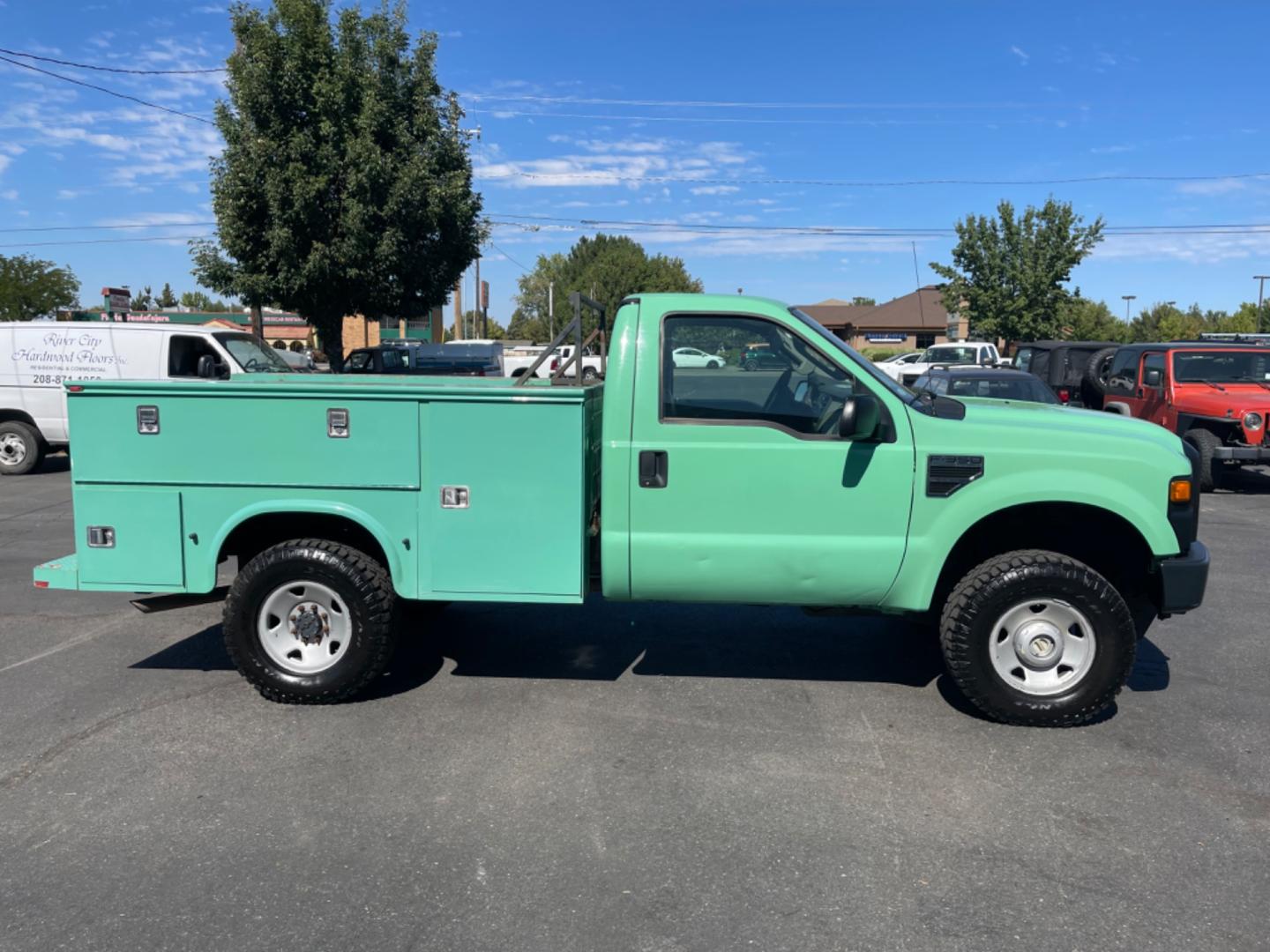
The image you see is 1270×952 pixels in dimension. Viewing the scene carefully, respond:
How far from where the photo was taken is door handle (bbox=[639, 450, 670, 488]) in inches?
186

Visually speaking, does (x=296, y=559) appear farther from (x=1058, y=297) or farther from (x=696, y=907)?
(x=1058, y=297)

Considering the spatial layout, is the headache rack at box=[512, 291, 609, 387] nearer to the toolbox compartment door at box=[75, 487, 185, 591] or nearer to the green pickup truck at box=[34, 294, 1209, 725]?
the green pickup truck at box=[34, 294, 1209, 725]

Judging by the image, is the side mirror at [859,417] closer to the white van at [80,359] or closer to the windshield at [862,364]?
the windshield at [862,364]

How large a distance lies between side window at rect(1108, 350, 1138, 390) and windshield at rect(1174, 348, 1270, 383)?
31.5 inches

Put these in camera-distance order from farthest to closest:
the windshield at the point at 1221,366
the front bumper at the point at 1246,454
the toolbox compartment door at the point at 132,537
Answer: the windshield at the point at 1221,366
the front bumper at the point at 1246,454
the toolbox compartment door at the point at 132,537

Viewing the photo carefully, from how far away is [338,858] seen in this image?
11.9 feet

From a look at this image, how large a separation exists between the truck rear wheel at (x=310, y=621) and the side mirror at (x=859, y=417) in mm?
2376

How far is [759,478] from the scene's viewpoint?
471cm

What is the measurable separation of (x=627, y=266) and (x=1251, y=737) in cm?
6796

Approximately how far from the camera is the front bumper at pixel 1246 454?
12.2 meters

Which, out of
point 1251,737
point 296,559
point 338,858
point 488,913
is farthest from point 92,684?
point 1251,737

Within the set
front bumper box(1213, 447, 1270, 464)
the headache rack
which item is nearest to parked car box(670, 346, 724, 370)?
the headache rack

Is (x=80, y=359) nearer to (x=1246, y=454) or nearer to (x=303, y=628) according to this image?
(x=303, y=628)

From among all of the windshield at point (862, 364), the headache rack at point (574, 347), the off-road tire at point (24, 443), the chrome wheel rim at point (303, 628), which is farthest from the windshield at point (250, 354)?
the windshield at point (862, 364)
